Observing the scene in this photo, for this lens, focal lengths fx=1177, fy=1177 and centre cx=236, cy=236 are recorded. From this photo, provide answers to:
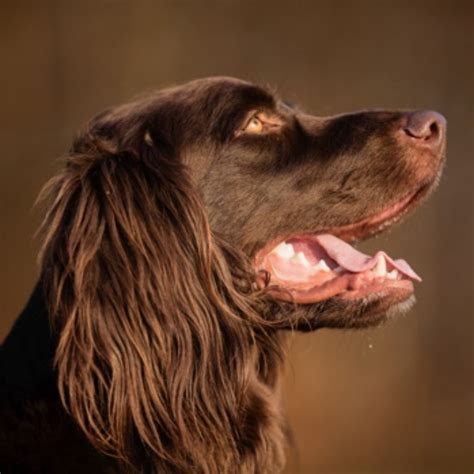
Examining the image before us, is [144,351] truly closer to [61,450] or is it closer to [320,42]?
[61,450]

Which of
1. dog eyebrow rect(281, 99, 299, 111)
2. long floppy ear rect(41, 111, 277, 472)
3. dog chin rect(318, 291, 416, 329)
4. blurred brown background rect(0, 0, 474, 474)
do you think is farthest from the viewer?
blurred brown background rect(0, 0, 474, 474)

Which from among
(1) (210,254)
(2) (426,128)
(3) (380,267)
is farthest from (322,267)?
(2) (426,128)

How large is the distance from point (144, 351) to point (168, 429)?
184mm

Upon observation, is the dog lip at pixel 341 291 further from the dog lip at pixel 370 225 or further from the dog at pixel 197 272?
the dog lip at pixel 370 225

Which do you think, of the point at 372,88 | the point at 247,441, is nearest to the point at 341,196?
the point at 247,441

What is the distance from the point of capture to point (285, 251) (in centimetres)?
298

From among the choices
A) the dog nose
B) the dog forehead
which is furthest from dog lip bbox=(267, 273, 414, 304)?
the dog forehead

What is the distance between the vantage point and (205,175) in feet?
9.59

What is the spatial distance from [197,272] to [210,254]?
53 mm

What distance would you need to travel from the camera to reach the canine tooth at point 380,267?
9.62 ft

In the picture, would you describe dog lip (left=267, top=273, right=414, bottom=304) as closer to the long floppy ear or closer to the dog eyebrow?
the long floppy ear

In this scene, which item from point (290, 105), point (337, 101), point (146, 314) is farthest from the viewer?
point (337, 101)

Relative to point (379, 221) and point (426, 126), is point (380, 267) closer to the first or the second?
point (379, 221)

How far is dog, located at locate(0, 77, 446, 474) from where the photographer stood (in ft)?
8.59
